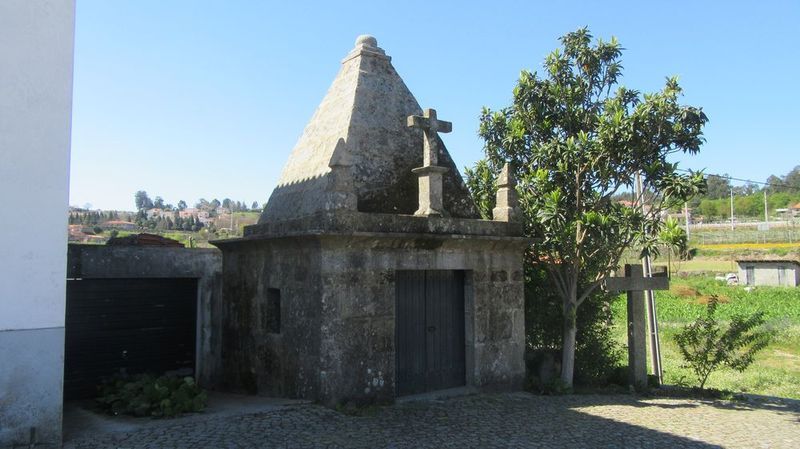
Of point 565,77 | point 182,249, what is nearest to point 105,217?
point 182,249

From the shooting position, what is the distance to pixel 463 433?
679 centimetres

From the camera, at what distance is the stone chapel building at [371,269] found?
7578 millimetres

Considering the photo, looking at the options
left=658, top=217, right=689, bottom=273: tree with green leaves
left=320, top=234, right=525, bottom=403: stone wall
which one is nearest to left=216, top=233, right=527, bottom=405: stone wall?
left=320, top=234, right=525, bottom=403: stone wall

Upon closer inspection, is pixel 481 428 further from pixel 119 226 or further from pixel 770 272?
pixel 770 272

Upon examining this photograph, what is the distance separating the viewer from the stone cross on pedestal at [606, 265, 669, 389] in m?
10.5

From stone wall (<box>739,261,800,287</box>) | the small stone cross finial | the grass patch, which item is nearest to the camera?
the small stone cross finial

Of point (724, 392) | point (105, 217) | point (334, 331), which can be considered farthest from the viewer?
point (105, 217)

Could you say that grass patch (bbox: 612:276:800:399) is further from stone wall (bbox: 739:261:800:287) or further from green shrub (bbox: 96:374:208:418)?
→ green shrub (bbox: 96:374:208:418)

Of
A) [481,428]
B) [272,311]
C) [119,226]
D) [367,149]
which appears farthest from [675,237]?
[119,226]

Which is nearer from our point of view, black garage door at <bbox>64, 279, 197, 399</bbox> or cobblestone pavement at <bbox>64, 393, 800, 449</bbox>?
cobblestone pavement at <bbox>64, 393, 800, 449</bbox>

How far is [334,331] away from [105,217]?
41.1 metres

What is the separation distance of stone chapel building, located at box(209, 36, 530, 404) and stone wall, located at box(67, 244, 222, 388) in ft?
1.11

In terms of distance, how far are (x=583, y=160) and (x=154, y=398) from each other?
7477mm

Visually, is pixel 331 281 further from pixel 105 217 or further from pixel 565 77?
pixel 105 217
